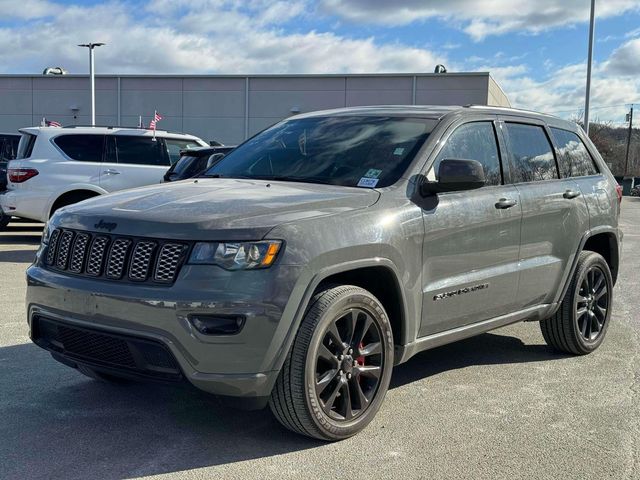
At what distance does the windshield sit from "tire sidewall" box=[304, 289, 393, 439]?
29.6 inches

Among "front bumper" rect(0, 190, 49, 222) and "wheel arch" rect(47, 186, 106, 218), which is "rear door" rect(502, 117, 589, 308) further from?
"front bumper" rect(0, 190, 49, 222)

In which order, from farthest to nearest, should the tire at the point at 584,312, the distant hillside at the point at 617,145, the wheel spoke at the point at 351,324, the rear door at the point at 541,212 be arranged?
1. the distant hillside at the point at 617,145
2. the tire at the point at 584,312
3. the rear door at the point at 541,212
4. the wheel spoke at the point at 351,324

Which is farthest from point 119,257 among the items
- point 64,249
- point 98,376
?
point 98,376

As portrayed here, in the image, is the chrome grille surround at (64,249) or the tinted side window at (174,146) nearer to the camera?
the chrome grille surround at (64,249)

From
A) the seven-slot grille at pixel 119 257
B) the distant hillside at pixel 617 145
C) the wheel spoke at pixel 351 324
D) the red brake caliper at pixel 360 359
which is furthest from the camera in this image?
the distant hillside at pixel 617 145

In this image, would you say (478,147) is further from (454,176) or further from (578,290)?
(578,290)

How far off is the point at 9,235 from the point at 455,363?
10.7m

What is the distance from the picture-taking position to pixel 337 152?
15.0 feet

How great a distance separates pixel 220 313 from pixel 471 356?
2935mm

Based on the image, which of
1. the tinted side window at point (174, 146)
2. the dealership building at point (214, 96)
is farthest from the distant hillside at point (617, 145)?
the tinted side window at point (174, 146)

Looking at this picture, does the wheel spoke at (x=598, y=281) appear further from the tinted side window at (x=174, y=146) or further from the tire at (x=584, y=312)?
the tinted side window at (x=174, y=146)

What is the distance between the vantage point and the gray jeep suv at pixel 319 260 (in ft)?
10.9

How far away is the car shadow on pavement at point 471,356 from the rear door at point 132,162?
7261mm

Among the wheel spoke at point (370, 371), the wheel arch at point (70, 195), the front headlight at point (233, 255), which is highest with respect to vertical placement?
the front headlight at point (233, 255)
